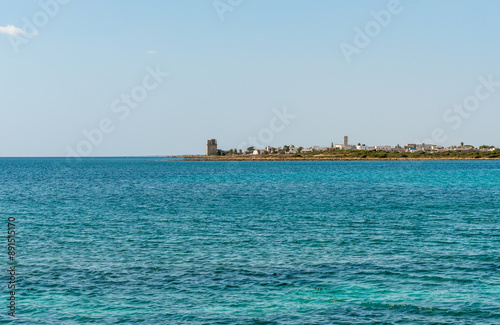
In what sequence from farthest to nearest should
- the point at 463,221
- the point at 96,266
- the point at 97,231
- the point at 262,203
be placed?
the point at 262,203
the point at 463,221
the point at 97,231
the point at 96,266

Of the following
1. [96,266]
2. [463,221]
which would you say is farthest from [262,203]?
[96,266]

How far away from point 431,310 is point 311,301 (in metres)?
4.34

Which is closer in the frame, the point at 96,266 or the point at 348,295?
the point at 348,295

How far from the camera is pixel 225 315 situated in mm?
17875

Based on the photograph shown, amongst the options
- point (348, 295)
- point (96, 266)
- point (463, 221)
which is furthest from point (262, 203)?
point (348, 295)

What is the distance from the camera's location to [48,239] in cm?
3356

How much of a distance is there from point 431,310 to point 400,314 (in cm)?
130

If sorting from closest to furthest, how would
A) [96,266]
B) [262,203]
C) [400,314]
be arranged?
[400,314], [96,266], [262,203]

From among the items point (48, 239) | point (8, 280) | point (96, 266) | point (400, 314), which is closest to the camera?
point (400, 314)

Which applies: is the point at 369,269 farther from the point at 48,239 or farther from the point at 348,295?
the point at 48,239

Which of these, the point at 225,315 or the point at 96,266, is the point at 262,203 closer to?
the point at 96,266

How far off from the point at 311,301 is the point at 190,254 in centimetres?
1024

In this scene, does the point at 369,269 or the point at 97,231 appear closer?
the point at 369,269

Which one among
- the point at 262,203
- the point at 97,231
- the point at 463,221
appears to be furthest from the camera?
the point at 262,203
